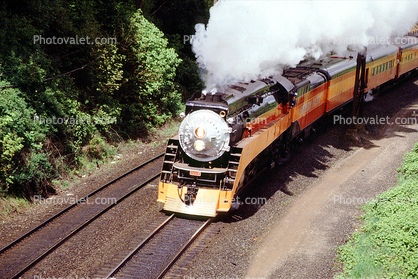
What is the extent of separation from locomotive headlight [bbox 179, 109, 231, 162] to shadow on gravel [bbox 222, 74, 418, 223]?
2226 mm

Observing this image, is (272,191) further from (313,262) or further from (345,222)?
(313,262)

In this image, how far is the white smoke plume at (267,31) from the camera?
40.3 ft

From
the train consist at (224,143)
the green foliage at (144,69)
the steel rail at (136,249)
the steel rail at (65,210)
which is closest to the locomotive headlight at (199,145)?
the train consist at (224,143)

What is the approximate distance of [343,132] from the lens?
19.7 metres

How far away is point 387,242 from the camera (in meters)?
9.56

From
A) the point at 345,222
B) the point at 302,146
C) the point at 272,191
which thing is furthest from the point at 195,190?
the point at 302,146

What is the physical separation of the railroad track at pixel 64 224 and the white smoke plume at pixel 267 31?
194 inches

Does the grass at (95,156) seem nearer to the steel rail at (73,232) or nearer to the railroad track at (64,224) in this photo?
the railroad track at (64,224)

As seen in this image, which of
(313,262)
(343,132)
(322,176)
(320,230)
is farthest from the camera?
(343,132)

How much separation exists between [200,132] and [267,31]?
14.7 ft

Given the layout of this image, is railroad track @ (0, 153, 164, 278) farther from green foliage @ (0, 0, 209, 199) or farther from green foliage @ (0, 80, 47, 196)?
green foliage @ (0, 80, 47, 196)

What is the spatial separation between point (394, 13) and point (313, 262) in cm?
1348

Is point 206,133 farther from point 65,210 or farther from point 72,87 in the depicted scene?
point 72,87

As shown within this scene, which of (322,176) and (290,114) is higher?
(290,114)
